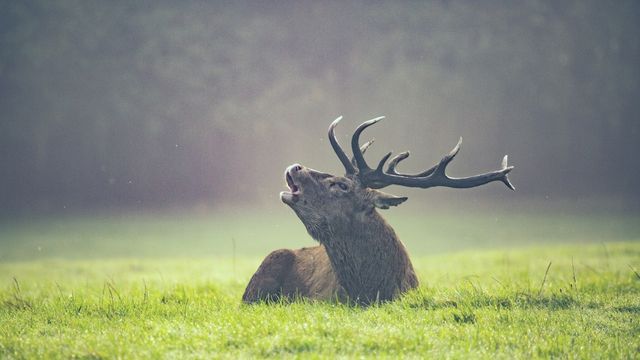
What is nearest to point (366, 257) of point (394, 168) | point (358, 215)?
point (358, 215)

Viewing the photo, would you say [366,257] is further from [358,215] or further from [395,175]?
[395,175]

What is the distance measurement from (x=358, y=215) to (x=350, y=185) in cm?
35

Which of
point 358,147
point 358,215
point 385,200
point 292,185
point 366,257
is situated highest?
point 358,147

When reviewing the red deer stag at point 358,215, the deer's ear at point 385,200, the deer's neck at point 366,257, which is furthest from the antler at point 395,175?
the deer's neck at point 366,257

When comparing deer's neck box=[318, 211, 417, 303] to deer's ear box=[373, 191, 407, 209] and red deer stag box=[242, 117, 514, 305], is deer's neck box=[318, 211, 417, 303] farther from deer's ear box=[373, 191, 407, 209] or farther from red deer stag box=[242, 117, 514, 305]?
deer's ear box=[373, 191, 407, 209]

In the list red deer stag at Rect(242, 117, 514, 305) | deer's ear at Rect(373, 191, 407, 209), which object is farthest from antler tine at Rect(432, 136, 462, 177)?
deer's ear at Rect(373, 191, 407, 209)

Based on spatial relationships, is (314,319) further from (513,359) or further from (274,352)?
(513,359)

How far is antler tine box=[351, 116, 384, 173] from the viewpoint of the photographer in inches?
278

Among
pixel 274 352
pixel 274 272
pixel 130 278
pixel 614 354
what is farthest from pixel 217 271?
pixel 614 354

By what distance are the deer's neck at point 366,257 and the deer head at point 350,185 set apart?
0.07 meters

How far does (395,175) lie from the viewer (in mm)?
7145

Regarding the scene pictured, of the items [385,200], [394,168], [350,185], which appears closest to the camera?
[385,200]

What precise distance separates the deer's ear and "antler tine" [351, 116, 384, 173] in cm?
33

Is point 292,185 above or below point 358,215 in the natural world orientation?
above
